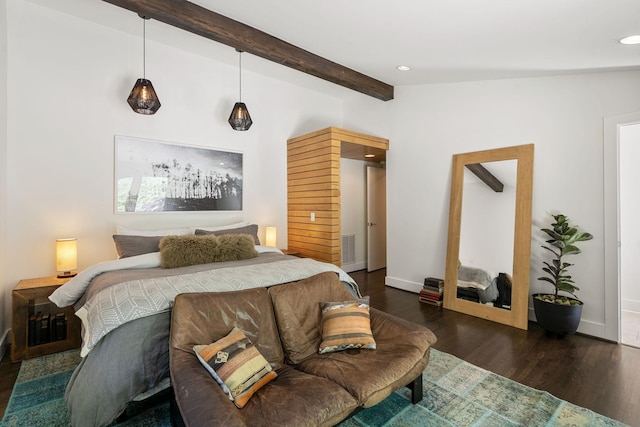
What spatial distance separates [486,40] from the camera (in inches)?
100

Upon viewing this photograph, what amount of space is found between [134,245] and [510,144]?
4.14 metres

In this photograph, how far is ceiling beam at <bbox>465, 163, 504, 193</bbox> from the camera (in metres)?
3.53

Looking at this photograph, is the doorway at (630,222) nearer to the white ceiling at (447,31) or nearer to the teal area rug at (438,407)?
the white ceiling at (447,31)

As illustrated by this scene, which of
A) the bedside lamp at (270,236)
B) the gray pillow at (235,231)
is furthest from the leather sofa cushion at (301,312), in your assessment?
the bedside lamp at (270,236)

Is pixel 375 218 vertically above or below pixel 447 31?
below

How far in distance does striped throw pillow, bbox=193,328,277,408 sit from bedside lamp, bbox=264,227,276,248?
2504 millimetres

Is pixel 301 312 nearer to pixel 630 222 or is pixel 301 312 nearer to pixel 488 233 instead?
pixel 488 233

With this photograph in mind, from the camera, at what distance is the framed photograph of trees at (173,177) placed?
132 inches

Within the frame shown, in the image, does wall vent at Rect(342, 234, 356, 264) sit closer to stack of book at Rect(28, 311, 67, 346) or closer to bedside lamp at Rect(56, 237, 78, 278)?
bedside lamp at Rect(56, 237, 78, 278)

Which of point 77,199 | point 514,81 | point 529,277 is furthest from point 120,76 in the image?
point 529,277

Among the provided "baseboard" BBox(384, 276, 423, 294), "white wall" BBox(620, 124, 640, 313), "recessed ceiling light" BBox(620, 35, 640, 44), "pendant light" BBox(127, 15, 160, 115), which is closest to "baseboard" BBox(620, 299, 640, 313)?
"white wall" BBox(620, 124, 640, 313)

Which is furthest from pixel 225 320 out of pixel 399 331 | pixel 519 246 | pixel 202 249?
pixel 519 246

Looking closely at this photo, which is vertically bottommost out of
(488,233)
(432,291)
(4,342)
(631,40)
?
(4,342)

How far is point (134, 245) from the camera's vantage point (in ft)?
9.77
